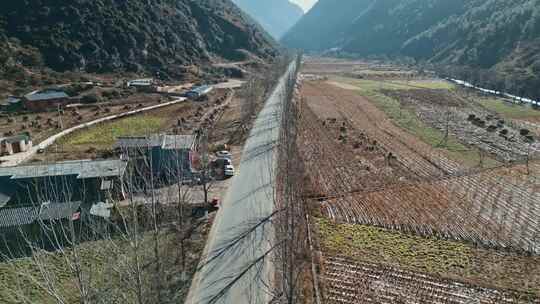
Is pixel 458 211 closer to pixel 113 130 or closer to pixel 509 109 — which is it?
pixel 113 130

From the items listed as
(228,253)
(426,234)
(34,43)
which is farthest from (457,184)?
(34,43)

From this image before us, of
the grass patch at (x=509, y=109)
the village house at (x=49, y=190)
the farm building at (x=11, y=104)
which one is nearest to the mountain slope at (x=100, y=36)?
the farm building at (x=11, y=104)

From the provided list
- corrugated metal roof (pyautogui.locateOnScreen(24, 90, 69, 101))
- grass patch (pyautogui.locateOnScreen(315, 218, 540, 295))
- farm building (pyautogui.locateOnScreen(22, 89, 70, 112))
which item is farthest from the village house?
corrugated metal roof (pyautogui.locateOnScreen(24, 90, 69, 101))

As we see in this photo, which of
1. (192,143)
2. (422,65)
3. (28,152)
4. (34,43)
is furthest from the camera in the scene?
(422,65)

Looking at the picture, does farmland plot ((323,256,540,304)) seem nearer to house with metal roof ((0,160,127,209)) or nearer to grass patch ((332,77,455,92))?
house with metal roof ((0,160,127,209))

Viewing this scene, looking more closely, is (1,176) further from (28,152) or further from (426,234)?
(426,234)

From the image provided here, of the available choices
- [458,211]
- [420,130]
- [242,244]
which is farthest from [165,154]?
[420,130]
